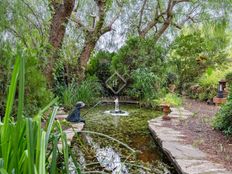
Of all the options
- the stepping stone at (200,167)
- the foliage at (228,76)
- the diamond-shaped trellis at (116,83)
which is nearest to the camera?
the stepping stone at (200,167)

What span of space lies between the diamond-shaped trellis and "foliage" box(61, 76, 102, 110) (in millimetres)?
897

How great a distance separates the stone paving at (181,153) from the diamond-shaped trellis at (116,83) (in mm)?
4696

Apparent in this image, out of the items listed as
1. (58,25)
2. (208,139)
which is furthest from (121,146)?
(58,25)

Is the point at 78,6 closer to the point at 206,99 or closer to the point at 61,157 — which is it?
the point at 206,99

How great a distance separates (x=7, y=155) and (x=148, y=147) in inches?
124

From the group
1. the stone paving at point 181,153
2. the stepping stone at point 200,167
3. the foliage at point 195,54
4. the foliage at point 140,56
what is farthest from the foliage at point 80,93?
the stepping stone at point 200,167

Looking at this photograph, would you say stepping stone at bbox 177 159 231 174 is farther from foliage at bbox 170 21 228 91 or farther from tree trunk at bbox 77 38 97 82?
foliage at bbox 170 21 228 91

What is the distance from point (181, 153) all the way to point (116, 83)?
6637mm

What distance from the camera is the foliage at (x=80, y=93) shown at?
24.4ft

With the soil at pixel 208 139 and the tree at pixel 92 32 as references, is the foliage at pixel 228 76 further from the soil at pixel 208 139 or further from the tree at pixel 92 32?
the soil at pixel 208 139

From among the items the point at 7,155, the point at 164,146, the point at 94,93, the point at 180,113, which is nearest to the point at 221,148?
the point at 164,146

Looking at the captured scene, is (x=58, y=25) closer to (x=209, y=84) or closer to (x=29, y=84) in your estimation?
(x=29, y=84)

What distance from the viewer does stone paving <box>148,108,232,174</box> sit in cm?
294

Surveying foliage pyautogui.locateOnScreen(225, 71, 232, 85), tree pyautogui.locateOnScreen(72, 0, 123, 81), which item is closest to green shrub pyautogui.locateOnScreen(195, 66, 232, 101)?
foliage pyautogui.locateOnScreen(225, 71, 232, 85)
